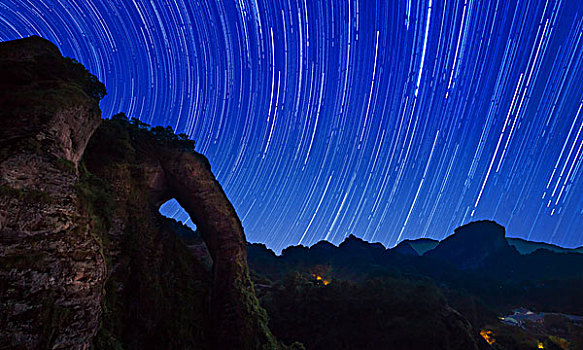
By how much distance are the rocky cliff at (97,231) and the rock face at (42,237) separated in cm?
2

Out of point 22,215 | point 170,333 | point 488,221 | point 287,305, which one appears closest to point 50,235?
point 22,215

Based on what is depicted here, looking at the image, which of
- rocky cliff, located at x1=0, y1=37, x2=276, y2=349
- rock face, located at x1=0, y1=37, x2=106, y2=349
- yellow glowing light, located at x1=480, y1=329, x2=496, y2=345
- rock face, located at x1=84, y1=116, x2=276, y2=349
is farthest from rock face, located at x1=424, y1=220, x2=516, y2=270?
rock face, located at x1=0, y1=37, x2=106, y2=349

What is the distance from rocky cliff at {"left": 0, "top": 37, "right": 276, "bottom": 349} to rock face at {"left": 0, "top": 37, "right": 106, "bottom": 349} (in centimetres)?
2

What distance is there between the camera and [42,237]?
221 inches

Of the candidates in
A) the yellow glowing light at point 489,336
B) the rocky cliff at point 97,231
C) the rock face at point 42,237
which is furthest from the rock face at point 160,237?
the yellow glowing light at point 489,336

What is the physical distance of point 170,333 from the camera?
11789 mm

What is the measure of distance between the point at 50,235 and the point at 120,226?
311 inches

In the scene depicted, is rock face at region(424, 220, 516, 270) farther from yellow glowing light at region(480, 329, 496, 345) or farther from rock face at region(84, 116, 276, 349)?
rock face at region(84, 116, 276, 349)

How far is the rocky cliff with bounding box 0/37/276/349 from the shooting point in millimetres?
5312

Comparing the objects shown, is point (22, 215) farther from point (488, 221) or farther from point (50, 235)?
point (488, 221)

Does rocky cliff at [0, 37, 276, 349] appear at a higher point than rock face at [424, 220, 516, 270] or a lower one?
lower

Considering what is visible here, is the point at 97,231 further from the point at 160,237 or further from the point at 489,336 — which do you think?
the point at 489,336

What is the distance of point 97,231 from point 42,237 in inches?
86.6

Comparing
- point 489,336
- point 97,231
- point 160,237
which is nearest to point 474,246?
point 489,336
